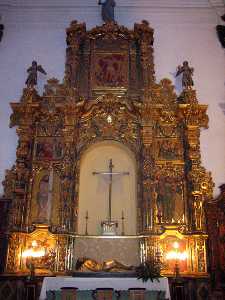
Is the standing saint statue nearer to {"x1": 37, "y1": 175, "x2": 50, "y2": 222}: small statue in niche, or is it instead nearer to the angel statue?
the angel statue

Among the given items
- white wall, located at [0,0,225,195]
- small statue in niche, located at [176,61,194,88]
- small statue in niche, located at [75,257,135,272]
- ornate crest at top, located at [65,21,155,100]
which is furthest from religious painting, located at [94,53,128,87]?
small statue in niche, located at [75,257,135,272]

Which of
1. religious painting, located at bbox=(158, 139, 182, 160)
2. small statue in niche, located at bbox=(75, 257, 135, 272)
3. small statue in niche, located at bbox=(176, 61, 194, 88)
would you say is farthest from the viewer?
small statue in niche, located at bbox=(176, 61, 194, 88)

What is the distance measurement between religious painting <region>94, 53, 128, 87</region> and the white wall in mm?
1004

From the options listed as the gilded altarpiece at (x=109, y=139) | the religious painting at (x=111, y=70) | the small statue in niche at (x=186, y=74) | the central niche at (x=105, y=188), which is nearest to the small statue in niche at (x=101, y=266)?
the gilded altarpiece at (x=109, y=139)

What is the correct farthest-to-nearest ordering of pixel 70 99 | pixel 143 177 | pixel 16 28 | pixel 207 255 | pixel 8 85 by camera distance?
pixel 16 28, pixel 8 85, pixel 70 99, pixel 143 177, pixel 207 255

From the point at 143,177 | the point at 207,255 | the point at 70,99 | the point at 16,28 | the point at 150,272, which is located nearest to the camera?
the point at 150,272

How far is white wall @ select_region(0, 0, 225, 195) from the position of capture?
10.9 m

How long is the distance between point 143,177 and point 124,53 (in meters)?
4.00

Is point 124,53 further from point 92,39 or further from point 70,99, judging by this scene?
point 70,99

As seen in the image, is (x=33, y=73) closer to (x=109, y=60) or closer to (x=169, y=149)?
(x=109, y=60)

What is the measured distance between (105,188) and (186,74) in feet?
12.7

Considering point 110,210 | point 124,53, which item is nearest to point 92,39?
point 124,53

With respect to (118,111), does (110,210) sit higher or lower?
lower

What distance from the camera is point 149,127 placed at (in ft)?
34.0
